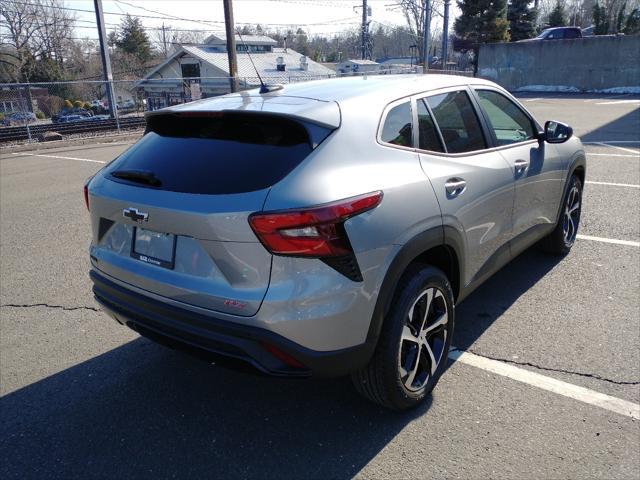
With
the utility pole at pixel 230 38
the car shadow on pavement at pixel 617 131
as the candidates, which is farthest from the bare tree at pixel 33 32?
the car shadow on pavement at pixel 617 131

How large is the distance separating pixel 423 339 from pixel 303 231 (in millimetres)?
1090

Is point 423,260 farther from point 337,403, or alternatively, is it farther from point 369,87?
point 369,87

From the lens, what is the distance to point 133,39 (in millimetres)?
64438

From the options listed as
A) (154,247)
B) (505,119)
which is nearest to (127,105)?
(505,119)

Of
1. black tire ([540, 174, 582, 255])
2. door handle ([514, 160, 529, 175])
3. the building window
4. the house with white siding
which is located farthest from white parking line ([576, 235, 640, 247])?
the building window

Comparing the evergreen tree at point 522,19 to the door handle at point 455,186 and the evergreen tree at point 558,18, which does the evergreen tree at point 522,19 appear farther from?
the door handle at point 455,186

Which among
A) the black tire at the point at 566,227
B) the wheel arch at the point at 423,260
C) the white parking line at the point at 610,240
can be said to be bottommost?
the white parking line at the point at 610,240

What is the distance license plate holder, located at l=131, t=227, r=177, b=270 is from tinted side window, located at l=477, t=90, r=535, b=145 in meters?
2.46

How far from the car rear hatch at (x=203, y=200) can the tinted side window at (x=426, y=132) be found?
2.04ft

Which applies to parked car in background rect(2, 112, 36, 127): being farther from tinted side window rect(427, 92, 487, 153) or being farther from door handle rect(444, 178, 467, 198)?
door handle rect(444, 178, 467, 198)

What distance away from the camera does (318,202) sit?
7.70 feet

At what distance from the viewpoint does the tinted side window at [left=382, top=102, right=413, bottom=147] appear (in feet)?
9.52

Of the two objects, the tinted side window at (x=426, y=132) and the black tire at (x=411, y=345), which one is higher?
the tinted side window at (x=426, y=132)

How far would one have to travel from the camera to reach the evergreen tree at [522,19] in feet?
153
